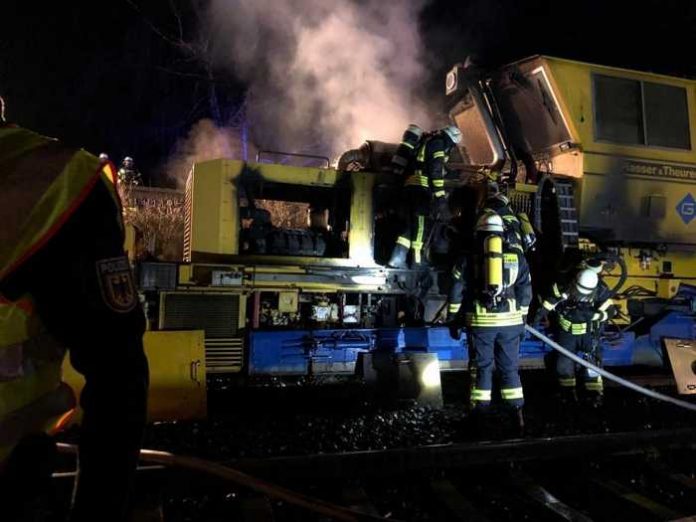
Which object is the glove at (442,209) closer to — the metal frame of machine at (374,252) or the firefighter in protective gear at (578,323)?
the metal frame of machine at (374,252)

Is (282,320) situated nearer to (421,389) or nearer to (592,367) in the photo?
(421,389)

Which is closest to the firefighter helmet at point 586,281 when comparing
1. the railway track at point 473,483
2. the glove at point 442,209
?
the glove at point 442,209

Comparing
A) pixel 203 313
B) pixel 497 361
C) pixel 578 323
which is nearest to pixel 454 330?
pixel 497 361

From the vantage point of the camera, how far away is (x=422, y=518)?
3.10 meters

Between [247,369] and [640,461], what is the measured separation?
131 inches

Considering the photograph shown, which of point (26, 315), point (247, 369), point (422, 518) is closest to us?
point (26, 315)

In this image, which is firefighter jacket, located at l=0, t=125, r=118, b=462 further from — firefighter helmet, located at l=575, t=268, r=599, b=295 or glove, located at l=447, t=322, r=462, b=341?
firefighter helmet, located at l=575, t=268, r=599, b=295

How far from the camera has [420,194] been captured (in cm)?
536

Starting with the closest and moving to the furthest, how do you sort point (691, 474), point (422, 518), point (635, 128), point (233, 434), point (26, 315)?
1. point (26, 315)
2. point (422, 518)
3. point (691, 474)
4. point (233, 434)
5. point (635, 128)

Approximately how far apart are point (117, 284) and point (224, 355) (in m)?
4.10

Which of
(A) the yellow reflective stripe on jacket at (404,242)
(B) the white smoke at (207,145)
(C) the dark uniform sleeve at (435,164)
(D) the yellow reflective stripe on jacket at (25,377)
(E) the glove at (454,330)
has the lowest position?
(E) the glove at (454,330)

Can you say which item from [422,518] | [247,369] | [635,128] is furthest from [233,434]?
[635,128]

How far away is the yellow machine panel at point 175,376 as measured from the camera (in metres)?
4.49

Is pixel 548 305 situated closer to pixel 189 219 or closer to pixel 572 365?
pixel 572 365
